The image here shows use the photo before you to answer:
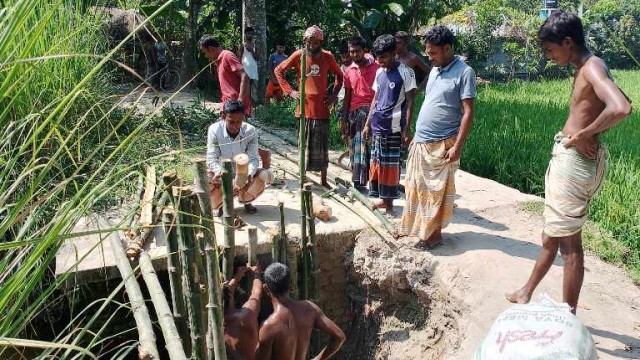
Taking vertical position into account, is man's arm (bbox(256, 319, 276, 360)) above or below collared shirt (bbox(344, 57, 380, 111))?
below

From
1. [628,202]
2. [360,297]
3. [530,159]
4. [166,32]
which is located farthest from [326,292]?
[166,32]

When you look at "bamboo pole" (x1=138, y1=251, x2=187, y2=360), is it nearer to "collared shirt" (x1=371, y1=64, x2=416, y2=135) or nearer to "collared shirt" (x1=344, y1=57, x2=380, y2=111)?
"collared shirt" (x1=371, y1=64, x2=416, y2=135)

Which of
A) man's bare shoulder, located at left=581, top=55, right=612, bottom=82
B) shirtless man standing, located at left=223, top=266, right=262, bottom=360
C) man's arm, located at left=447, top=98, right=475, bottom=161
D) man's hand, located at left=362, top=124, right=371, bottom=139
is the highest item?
man's bare shoulder, located at left=581, top=55, right=612, bottom=82

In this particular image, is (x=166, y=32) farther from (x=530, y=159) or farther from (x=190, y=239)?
(x=190, y=239)

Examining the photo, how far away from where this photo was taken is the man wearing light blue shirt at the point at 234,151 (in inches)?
184

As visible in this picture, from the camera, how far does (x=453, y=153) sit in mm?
3910

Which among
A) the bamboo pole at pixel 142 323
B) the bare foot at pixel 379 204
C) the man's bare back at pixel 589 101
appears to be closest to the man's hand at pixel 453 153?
the man's bare back at pixel 589 101

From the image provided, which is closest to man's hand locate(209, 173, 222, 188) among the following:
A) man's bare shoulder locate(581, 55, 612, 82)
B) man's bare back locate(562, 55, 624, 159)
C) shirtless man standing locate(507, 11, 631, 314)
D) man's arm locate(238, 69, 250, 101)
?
man's arm locate(238, 69, 250, 101)

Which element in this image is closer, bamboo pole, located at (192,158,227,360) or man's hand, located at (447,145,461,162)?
bamboo pole, located at (192,158,227,360)

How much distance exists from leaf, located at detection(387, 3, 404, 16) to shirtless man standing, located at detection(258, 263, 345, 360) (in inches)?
374

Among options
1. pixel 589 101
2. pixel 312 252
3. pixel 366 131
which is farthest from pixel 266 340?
pixel 366 131

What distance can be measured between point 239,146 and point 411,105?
1429 millimetres

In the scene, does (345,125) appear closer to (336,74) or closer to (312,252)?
(336,74)

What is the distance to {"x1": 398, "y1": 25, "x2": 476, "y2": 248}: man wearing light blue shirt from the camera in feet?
12.6
